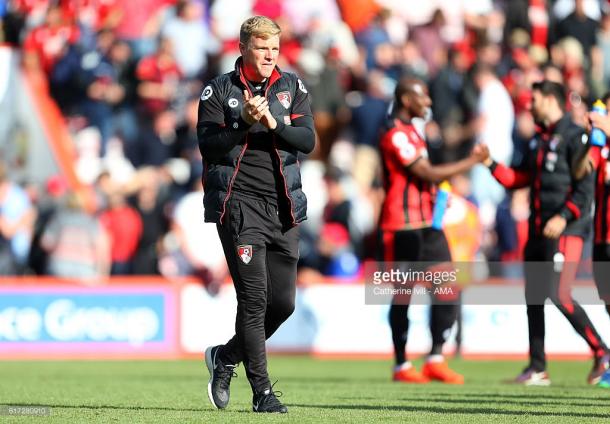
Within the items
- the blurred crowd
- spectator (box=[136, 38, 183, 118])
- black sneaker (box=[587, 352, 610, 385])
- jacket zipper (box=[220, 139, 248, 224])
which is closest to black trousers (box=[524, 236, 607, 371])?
black sneaker (box=[587, 352, 610, 385])

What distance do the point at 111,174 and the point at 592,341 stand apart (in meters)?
9.32

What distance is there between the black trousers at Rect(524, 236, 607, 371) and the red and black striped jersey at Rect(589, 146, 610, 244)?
57 centimetres

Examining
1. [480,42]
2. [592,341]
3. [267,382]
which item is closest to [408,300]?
[592,341]

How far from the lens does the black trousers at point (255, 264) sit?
8.44 metres

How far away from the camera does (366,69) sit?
20703 millimetres

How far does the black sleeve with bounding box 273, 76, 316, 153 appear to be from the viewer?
8.28 meters

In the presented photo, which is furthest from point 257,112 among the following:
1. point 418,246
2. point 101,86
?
point 101,86

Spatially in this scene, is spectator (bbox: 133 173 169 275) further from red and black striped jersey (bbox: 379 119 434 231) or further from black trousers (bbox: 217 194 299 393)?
black trousers (bbox: 217 194 299 393)

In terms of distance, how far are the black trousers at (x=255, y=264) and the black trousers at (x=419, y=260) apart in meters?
3.94

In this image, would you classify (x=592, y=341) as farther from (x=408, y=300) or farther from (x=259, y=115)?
(x=259, y=115)

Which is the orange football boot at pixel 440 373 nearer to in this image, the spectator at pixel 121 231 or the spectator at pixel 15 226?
the spectator at pixel 121 231

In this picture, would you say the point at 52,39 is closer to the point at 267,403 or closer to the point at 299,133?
the point at 299,133

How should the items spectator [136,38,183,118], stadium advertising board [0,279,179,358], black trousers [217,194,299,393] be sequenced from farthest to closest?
spectator [136,38,183,118] → stadium advertising board [0,279,179,358] → black trousers [217,194,299,393]

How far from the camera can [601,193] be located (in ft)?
38.3
